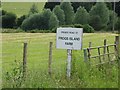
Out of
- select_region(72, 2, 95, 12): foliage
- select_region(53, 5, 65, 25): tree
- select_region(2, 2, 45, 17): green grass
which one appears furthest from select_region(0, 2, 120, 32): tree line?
select_region(2, 2, 45, 17): green grass

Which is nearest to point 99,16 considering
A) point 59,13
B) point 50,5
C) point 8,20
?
point 59,13

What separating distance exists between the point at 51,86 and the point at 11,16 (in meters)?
51.6

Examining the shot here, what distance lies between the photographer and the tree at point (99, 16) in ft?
208

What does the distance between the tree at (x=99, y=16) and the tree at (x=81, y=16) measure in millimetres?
1066

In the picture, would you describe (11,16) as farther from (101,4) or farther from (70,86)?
(70,86)

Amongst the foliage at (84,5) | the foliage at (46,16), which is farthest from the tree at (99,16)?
the foliage at (46,16)

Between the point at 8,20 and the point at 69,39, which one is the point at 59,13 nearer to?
the point at 8,20

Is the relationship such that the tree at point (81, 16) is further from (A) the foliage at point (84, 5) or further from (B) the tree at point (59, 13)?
(A) the foliage at point (84, 5)

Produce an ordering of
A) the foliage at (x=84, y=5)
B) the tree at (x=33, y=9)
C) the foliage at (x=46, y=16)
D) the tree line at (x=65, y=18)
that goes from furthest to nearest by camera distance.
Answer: the foliage at (x=84, y=5), the tree at (x=33, y=9), the foliage at (x=46, y=16), the tree line at (x=65, y=18)

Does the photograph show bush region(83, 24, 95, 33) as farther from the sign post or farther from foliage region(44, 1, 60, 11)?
the sign post

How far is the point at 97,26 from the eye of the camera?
6450 cm

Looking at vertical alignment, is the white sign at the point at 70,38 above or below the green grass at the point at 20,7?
below

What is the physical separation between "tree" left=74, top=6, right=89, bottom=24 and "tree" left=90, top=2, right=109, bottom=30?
3.50ft

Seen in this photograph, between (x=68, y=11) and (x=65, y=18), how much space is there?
4.82 ft
